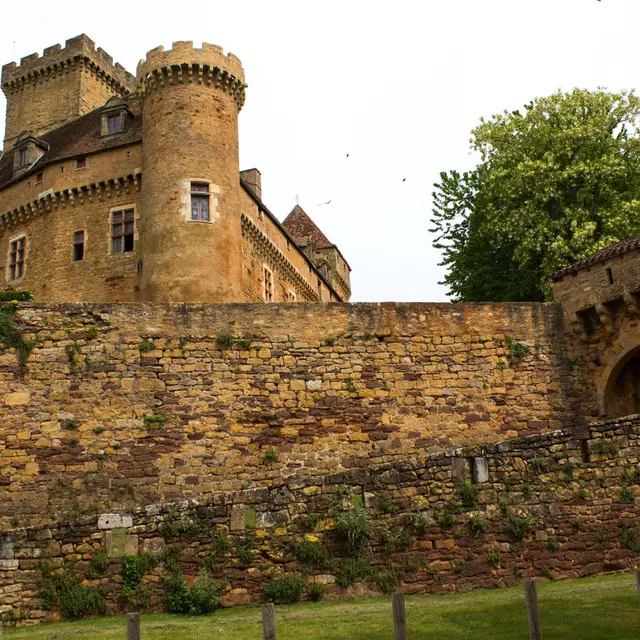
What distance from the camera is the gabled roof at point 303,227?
50.0 meters

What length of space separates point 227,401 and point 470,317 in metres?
5.58

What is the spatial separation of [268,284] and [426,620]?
22344mm

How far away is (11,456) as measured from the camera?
53.1ft

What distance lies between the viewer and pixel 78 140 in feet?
98.1

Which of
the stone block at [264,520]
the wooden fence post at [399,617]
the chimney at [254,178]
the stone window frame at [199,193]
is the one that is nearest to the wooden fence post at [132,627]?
the wooden fence post at [399,617]

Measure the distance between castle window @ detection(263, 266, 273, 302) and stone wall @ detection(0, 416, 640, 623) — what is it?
1926cm

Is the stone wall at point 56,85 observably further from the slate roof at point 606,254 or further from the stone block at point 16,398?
the slate roof at point 606,254

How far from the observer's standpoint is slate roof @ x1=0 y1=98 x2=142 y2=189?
28.2 m

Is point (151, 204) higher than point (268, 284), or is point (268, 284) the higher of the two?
point (151, 204)

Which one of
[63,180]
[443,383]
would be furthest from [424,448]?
[63,180]

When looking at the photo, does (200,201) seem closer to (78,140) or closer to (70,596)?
(78,140)

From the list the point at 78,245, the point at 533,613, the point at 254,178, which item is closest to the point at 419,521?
the point at 533,613

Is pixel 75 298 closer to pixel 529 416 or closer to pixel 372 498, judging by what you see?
pixel 529 416

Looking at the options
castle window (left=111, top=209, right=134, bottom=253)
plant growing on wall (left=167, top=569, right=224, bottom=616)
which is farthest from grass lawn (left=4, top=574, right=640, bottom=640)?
castle window (left=111, top=209, right=134, bottom=253)
